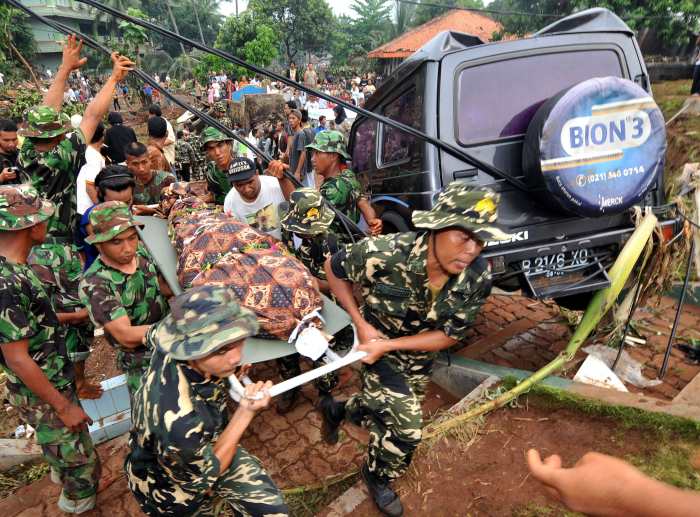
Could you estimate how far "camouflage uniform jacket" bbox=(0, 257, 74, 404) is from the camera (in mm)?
1950

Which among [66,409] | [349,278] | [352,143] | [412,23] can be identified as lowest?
[66,409]

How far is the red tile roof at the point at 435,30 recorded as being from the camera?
28.2 metres

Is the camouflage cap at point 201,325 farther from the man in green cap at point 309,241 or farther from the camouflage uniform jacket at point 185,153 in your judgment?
the camouflage uniform jacket at point 185,153

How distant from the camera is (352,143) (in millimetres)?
5066

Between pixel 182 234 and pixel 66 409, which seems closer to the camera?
pixel 66 409

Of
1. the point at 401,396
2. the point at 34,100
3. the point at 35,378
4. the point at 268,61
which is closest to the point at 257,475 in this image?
the point at 401,396

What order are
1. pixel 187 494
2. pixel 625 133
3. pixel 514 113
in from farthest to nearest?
pixel 514 113 < pixel 625 133 < pixel 187 494

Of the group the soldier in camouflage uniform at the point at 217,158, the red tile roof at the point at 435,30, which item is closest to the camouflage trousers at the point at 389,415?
the soldier in camouflage uniform at the point at 217,158

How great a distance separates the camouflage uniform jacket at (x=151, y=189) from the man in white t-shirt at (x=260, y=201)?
3.11ft

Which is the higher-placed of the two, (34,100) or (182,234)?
(34,100)

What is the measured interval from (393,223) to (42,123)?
272cm

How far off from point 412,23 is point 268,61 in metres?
23.0

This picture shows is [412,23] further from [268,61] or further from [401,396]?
[401,396]

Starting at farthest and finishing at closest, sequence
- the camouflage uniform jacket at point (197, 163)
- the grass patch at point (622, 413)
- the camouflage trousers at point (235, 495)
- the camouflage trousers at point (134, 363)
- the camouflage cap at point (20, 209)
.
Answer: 1. the camouflage uniform jacket at point (197, 163)
2. the camouflage trousers at point (134, 363)
3. the grass patch at point (622, 413)
4. the camouflage cap at point (20, 209)
5. the camouflage trousers at point (235, 495)
